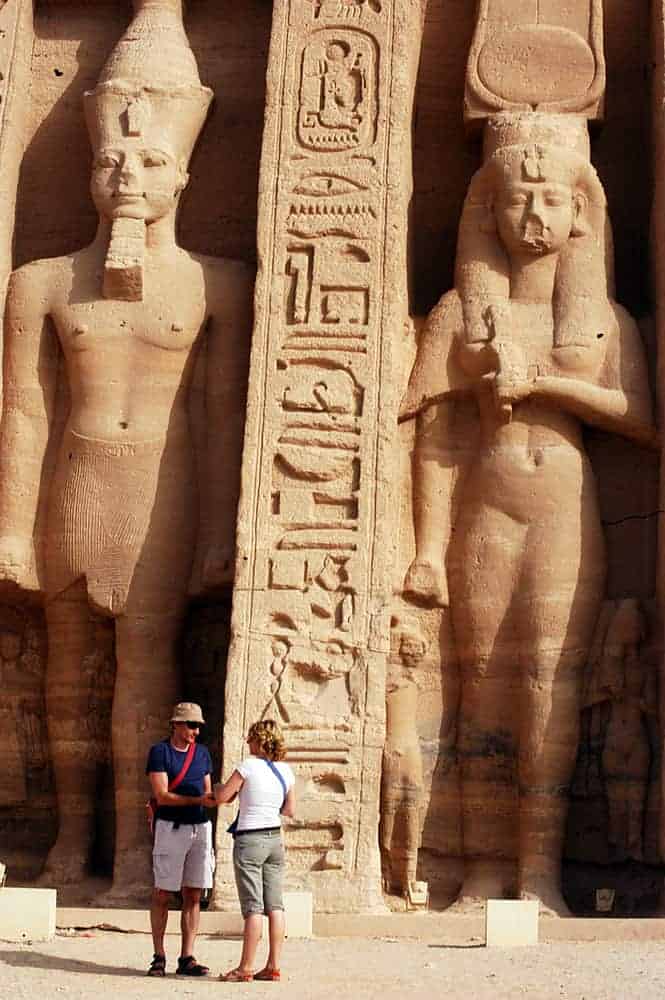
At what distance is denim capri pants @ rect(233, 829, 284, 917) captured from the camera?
8.33 meters

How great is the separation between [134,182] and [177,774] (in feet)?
13.6

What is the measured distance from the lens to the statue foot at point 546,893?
10.9 metres

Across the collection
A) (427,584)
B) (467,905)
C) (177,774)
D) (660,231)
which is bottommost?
(467,905)

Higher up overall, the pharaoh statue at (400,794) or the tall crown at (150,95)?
the tall crown at (150,95)

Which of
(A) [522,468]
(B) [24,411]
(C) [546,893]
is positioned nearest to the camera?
(C) [546,893]

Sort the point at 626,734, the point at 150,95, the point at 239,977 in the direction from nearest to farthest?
1. the point at 239,977
2. the point at 626,734
3. the point at 150,95

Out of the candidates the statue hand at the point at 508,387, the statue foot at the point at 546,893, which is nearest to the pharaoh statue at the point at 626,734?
the statue foot at the point at 546,893

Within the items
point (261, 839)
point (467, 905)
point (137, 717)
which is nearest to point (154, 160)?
point (137, 717)

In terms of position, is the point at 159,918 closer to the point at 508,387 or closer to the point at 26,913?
the point at 26,913

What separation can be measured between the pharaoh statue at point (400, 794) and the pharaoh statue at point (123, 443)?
1.14 metres

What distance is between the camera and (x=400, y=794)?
1104 centimetres

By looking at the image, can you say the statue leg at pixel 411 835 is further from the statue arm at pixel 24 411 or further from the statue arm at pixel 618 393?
the statue arm at pixel 24 411

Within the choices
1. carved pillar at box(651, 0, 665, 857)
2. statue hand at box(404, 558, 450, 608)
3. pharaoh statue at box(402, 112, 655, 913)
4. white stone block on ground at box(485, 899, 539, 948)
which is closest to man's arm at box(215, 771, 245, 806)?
white stone block on ground at box(485, 899, 539, 948)

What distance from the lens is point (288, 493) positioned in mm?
11133
